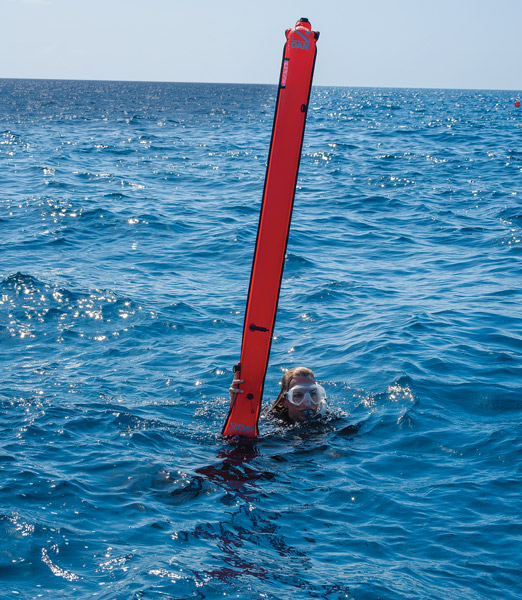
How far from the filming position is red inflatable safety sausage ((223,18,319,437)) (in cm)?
704

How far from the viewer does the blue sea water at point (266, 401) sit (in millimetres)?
5605

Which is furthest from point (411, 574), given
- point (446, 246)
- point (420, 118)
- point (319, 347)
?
point (420, 118)

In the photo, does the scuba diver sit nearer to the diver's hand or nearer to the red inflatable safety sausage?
the red inflatable safety sausage

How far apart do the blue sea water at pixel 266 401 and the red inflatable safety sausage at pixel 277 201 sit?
1135 mm

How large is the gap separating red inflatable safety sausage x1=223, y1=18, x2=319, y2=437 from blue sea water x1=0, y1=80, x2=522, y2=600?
1135 mm

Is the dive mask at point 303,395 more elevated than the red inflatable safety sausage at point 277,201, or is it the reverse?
the red inflatable safety sausage at point 277,201

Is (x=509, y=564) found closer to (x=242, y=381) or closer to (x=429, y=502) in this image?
(x=429, y=502)

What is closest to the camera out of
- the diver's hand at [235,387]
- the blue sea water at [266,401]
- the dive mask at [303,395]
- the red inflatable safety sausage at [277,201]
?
the blue sea water at [266,401]

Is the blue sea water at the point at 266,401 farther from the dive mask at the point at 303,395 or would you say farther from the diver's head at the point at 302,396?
the dive mask at the point at 303,395

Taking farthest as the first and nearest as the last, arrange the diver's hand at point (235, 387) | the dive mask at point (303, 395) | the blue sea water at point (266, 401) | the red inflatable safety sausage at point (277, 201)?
the dive mask at point (303, 395) → the diver's hand at point (235, 387) → the red inflatable safety sausage at point (277, 201) → the blue sea water at point (266, 401)

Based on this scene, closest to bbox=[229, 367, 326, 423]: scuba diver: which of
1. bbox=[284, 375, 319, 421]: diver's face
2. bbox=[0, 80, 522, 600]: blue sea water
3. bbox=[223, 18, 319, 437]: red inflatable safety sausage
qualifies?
bbox=[284, 375, 319, 421]: diver's face

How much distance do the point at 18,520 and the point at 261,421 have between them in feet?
10.6

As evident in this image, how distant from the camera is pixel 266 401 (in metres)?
9.44

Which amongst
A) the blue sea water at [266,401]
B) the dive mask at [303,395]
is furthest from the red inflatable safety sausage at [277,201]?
the blue sea water at [266,401]
